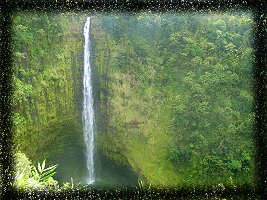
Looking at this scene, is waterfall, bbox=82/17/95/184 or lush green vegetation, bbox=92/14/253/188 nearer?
lush green vegetation, bbox=92/14/253/188

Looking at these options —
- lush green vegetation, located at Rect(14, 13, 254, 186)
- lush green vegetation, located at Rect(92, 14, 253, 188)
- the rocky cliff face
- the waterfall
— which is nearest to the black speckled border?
the rocky cliff face

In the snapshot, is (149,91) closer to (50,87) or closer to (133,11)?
(50,87)

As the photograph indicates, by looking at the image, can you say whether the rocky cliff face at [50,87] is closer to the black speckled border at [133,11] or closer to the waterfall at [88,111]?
the waterfall at [88,111]

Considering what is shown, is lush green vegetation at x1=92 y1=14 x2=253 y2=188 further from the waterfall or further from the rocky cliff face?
the rocky cliff face

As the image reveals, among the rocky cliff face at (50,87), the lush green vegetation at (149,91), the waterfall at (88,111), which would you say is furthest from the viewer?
the waterfall at (88,111)

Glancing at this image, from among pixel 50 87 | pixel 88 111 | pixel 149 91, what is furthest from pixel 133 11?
pixel 88 111

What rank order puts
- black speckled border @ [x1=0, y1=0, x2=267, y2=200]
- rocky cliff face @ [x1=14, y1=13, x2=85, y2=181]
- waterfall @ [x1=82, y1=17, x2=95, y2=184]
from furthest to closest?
waterfall @ [x1=82, y1=17, x2=95, y2=184], rocky cliff face @ [x1=14, y1=13, x2=85, y2=181], black speckled border @ [x1=0, y1=0, x2=267, y2=200]

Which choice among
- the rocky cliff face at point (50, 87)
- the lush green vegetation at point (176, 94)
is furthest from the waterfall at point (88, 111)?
the lush green vegetation at point (176, 94)
